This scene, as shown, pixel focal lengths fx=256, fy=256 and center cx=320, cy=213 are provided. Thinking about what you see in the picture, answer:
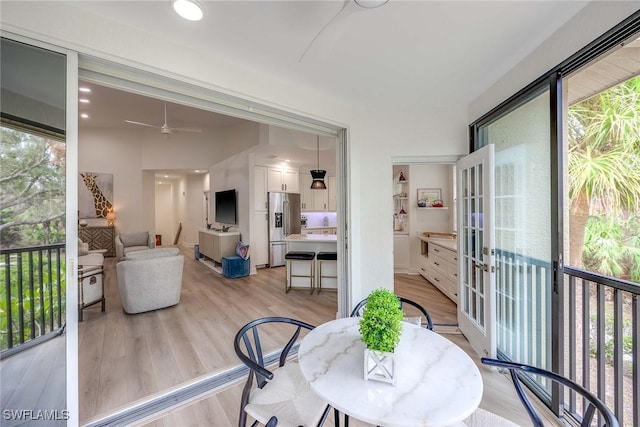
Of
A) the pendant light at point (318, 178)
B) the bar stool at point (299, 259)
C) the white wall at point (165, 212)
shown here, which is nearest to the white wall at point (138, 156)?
the white wall at point (165, 212)

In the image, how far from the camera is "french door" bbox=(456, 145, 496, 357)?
2217mm

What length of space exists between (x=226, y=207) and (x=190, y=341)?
4.16m

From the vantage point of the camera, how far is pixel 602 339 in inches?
65.1

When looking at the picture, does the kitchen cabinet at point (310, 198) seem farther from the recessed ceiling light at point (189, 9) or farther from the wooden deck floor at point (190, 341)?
the recessed ceiling light at point (189, 9)

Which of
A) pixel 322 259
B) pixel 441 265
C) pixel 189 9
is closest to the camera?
pixel 189 9

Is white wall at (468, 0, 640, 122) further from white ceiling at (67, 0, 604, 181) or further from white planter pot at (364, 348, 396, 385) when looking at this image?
white planter pot at (364, 348, 396, 385)

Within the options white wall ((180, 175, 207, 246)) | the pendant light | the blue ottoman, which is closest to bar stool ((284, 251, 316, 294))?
the blue ottoman

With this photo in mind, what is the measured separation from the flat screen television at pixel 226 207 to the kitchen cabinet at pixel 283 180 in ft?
3.04

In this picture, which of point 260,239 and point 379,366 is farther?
point 260,239

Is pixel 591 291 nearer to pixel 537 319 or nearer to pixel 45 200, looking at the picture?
pixel 537 319

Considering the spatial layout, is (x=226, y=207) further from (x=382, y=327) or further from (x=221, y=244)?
(x=382, y=327)

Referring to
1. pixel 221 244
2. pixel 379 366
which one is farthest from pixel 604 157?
pixel 221 244

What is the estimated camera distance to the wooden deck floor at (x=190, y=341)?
1.84 meters

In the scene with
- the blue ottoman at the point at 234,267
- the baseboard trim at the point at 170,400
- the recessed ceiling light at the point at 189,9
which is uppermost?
the recessed ceiling light at the point at 189,9
